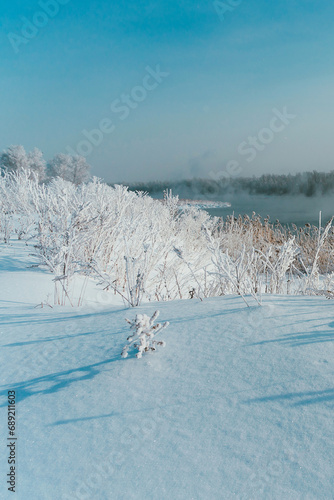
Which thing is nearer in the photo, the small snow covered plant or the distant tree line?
the small snow covered plant

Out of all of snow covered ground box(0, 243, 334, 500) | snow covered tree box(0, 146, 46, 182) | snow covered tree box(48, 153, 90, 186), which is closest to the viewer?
snow covered ground box(0, 243, 334, 500)

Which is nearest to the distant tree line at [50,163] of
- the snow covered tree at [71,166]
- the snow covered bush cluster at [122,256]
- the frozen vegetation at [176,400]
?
the snow covered tree at [71,166]

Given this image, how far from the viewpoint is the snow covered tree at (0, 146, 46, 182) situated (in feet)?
131

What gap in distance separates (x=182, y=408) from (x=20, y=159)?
43.5 m

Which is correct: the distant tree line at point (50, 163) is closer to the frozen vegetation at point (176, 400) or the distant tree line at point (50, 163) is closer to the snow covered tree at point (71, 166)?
the snow covered tree at point (71, 166)

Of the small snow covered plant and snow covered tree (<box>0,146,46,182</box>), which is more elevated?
snow covered tree (<box>0,146,46,182</box>)

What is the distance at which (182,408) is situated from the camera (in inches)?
50.5

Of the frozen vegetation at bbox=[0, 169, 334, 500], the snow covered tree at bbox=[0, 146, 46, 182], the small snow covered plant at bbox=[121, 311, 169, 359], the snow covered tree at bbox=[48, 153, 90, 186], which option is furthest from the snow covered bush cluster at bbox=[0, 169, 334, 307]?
the snow covered tree at bbox=[48, 153, 90, 186]

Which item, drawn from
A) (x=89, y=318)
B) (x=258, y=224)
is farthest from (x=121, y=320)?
(x=258, y=224)

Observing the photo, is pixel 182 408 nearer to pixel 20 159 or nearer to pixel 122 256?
pixel 122 256

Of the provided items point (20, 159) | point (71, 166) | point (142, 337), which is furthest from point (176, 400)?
point (71, 166)

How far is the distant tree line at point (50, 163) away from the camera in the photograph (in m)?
40.1

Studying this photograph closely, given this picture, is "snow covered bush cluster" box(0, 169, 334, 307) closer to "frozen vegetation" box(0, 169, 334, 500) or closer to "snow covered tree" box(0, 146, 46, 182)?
"frozen vegetation" box(0, 169, 334, 500)

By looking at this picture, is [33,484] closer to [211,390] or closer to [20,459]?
[20,459]
